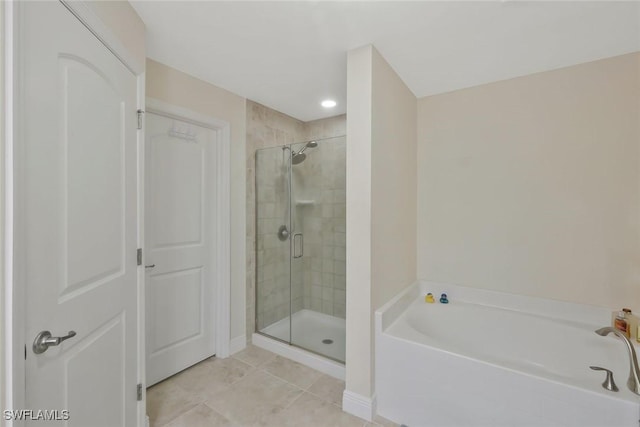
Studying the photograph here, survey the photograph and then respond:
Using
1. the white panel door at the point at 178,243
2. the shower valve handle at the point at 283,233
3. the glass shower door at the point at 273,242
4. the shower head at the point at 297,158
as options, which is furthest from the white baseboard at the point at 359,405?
the shower head at the point at 297,158

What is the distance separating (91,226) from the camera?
1.19 meters

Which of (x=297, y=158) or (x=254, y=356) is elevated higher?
(x=297, y=158)

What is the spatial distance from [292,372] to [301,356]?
176mm

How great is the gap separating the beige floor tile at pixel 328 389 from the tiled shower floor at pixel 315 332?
0.63 feet

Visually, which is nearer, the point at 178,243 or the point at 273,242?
the point at 178,243

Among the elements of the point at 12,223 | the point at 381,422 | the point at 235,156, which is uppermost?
the point at 235,156

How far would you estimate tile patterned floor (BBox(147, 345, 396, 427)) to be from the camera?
178 centimetres

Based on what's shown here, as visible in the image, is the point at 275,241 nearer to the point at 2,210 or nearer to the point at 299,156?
the point at 299,156

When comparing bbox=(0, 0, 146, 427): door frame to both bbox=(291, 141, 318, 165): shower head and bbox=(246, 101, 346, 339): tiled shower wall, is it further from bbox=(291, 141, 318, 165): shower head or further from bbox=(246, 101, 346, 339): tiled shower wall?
bbox=(291, 141, 318, 165): shower head

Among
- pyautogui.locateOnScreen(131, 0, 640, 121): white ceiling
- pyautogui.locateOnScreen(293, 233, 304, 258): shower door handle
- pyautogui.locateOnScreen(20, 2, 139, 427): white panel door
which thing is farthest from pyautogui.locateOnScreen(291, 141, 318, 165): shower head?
pyautogui.locateOnScreen(20, 2, 139, 427): white panel door

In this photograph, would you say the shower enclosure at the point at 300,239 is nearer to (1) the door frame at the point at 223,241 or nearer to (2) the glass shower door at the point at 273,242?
(2) the glass shower door at the point at 273,242

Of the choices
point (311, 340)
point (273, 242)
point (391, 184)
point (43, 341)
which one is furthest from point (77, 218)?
point (311, 340)

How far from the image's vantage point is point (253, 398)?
200cm

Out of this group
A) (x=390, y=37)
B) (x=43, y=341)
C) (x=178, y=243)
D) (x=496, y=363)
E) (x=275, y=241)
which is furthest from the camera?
(x=275, y=241)
